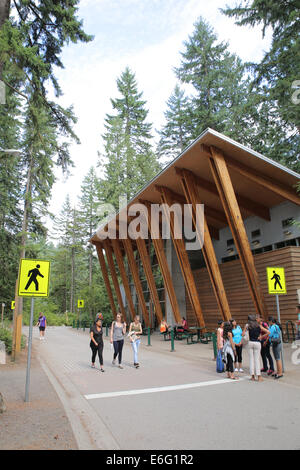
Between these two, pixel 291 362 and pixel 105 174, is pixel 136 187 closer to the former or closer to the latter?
pixel 105 174

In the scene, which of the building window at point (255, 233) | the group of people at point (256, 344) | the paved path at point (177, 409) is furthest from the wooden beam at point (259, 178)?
the paved path at point (177, 409)

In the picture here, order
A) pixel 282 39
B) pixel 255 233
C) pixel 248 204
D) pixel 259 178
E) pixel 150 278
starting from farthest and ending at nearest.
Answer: pixel 150 278, pixel 255 233, pixel 248 204, pixel 259 178, pixel 282 39

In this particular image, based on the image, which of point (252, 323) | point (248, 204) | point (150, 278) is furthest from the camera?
point (150, 278)

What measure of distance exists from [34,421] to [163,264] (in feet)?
57.1

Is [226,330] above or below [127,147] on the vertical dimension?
below

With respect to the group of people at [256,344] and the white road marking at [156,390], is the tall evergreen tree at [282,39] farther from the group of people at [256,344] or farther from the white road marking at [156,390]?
the white road marking at [156,390]

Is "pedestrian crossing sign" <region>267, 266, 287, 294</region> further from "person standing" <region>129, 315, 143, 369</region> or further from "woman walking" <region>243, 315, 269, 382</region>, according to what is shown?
"person standing" <region>129, 315, 143, 369</region>

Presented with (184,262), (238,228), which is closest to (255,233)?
(184,262)

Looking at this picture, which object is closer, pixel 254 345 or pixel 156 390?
pixel 156 390

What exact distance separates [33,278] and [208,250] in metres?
10.9

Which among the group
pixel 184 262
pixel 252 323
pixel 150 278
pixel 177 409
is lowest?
pixel 177 409

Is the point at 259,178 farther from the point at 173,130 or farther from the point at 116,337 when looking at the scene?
the point at 173,130

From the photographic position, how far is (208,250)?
1634 cm

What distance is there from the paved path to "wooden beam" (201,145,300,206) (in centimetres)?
911
